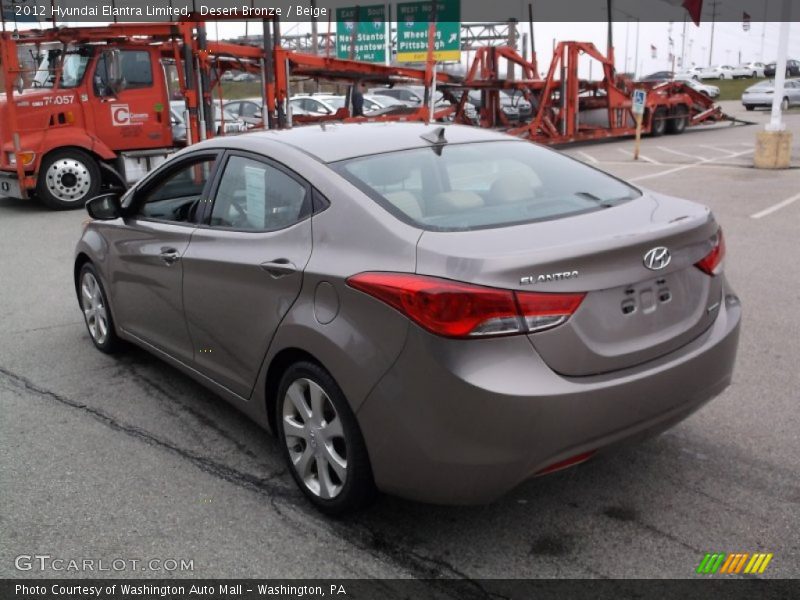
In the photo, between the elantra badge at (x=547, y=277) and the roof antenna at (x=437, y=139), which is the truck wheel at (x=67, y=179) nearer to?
the roof antenna at (x=437, y=139)

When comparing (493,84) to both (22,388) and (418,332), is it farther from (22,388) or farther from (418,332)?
(418,332)

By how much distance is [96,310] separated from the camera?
5.58 m

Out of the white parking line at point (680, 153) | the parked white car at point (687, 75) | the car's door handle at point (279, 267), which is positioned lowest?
the white parking line at point (680, 153)

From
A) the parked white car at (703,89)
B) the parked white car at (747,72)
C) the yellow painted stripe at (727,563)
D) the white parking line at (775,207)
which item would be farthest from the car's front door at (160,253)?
the parked white car at (747,72)

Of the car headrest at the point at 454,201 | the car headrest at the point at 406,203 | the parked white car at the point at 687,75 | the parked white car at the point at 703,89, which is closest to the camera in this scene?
the car headrest at the point at 406,203

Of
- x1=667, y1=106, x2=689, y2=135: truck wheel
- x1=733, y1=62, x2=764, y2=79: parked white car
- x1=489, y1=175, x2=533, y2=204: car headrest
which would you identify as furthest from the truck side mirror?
x1=733, y1=62, x2=764, y2=79: parked white car

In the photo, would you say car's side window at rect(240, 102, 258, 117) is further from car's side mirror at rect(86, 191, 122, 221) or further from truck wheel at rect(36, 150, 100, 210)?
car's side mirror at rect(86, 191, 122, 221)

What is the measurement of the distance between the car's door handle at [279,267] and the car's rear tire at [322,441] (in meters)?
0.39

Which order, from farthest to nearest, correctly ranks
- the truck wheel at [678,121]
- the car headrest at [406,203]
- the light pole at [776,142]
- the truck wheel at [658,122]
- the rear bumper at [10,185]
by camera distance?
the truck wheel at [678,121]
the truck wheel at [658,122]
the light pole at [776,142]
the rear bumper at [10,185]
the car headrest at [406,203]

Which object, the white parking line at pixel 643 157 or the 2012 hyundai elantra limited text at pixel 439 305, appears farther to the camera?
the white parking line at pixel 643 157

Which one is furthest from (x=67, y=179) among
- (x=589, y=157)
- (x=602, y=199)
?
(x=589, y=157)

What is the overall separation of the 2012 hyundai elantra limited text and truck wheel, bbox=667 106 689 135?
2395cm

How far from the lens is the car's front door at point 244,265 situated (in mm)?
3432

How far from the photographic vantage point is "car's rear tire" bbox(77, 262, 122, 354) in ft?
17.8
